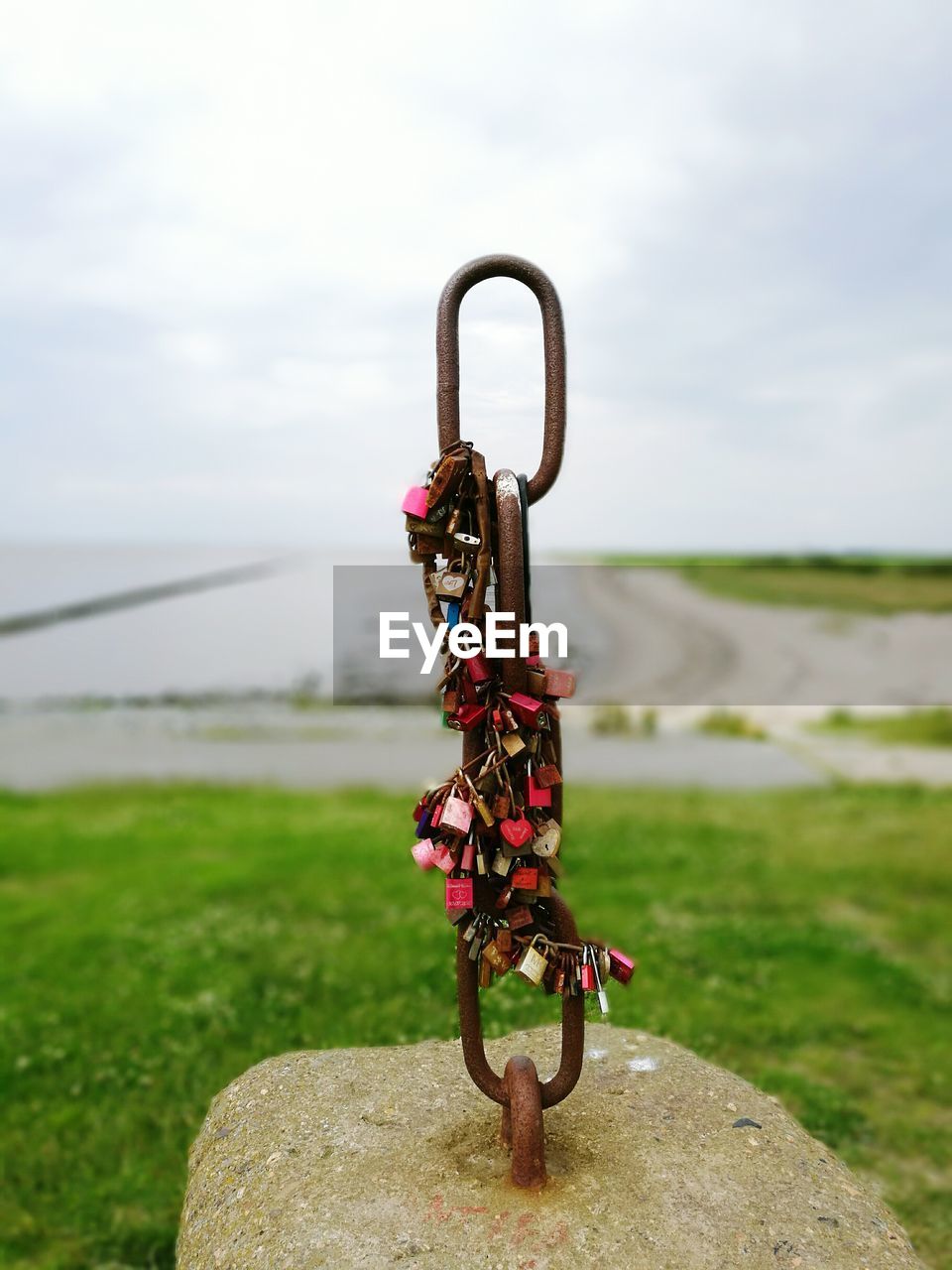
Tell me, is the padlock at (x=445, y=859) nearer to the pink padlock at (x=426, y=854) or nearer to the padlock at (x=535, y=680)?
the pink padlock at (x=426, y=854)

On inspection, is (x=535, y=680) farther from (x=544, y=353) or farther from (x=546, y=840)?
(x=544, y=353)

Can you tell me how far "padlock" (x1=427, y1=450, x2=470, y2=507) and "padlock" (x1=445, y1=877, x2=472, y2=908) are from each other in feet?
3.62

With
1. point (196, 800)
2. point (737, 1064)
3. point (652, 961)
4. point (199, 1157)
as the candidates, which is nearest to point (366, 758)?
point (196, 800)

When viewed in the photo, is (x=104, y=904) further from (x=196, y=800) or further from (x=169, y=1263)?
(x=196, y=800)

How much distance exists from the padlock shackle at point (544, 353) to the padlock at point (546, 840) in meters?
0.98

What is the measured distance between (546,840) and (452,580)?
814mm

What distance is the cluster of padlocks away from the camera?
290 centimetres

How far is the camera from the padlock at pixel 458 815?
2.87m

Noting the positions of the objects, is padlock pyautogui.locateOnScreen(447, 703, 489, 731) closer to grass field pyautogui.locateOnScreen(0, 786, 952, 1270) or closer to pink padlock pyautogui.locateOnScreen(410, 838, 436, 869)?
pink padlock pyautogui.locateOnScreen(410, 838, 436, 869)

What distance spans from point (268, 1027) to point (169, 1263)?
64.1 inches

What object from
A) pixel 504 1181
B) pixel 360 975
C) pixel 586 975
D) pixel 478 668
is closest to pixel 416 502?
pixel 478 668

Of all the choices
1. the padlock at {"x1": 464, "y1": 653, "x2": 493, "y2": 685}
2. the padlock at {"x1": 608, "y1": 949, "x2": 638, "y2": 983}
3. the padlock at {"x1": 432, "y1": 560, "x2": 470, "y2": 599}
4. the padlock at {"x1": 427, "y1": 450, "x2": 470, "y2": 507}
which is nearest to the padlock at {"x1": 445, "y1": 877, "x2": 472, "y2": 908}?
the padlock at {"x1": 608, "y1": 949, "x2": 638, "y2": 983}

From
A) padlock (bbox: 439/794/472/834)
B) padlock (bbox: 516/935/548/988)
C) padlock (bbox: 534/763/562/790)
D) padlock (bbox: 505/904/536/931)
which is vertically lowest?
padlock (bbox: 516/935/548/988)

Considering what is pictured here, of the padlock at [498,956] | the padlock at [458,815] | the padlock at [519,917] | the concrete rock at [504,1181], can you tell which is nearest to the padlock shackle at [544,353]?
the padlock at [458,815]
